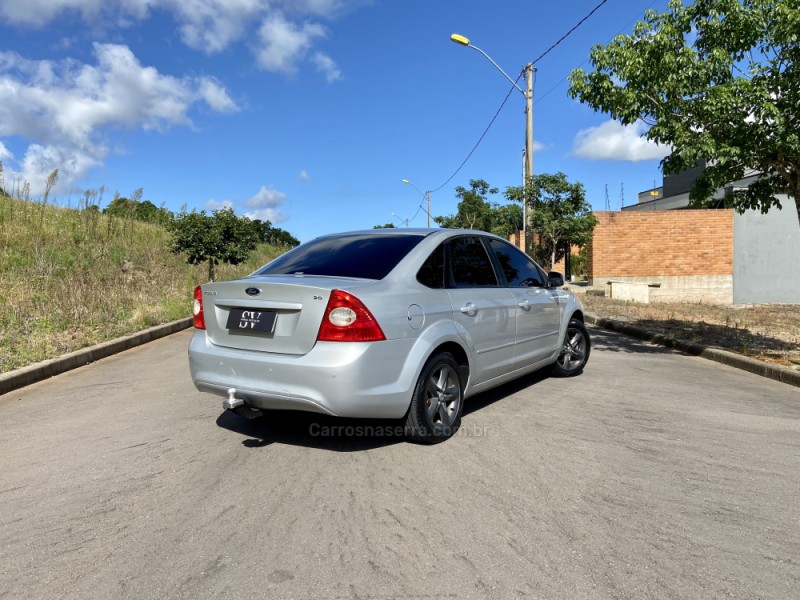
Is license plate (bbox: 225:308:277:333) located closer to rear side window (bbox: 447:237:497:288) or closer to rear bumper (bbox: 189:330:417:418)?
rear bumper (bbox: 189:330:417:418)

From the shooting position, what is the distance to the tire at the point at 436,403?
4004 millimetres

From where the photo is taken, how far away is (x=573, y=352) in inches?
262

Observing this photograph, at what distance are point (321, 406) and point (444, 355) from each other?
1060mm

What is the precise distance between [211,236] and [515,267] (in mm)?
11767

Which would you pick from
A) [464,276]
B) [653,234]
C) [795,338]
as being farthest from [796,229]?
[464,276]

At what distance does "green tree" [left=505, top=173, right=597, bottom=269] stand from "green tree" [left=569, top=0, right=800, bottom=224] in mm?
12878

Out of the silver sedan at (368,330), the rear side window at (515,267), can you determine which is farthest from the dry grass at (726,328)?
the silver sedan at (368,330)

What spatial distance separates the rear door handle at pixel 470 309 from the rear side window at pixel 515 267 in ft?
2.78

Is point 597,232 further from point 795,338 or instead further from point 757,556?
point 757,556

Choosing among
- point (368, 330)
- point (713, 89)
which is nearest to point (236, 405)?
point (368, 330)

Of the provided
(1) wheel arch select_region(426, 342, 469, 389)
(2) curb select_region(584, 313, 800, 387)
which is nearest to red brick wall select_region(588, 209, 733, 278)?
(2) curb select_region(584, 313, 800, 387)

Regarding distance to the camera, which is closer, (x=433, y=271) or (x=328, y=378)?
(x=328, y=378)

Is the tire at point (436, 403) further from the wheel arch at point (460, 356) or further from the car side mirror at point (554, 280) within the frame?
the car side mirror at point (554, 280)

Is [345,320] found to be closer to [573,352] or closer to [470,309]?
[470,309]
